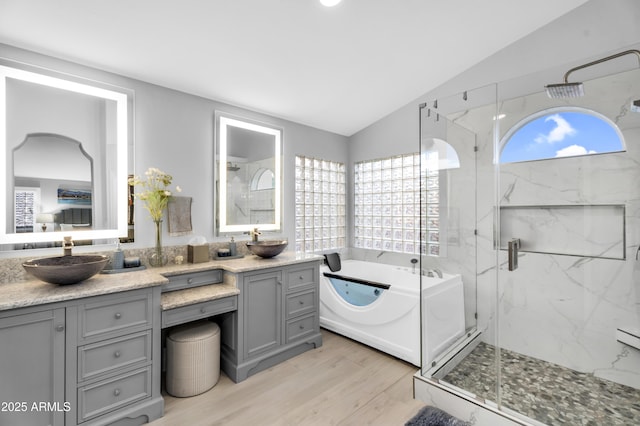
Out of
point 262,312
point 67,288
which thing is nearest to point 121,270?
point 67,288

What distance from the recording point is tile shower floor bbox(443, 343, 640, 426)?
1.81 metres

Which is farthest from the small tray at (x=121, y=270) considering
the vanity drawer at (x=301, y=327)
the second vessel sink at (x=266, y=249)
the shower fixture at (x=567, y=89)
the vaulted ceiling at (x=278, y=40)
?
the shower fixture at (x=567, y=89)

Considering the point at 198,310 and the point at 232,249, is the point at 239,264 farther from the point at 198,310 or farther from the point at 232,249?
the point at 198,310

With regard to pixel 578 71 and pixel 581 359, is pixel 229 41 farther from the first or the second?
pixel 581 359

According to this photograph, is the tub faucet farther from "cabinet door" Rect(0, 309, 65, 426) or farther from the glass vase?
"cabinet door" Rect(0, 309, 65, 426)

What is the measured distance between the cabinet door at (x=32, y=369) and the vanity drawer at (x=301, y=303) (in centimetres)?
157

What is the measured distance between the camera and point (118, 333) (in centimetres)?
176

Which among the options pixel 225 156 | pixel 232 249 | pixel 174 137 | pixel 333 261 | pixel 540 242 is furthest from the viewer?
pixel 333 261

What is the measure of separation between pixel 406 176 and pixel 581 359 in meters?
2.35

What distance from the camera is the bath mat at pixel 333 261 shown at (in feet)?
12.5

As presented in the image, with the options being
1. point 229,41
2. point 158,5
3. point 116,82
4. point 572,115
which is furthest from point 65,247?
point 572,115

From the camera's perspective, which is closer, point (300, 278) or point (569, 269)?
point (569, 269)

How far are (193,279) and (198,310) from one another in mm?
321

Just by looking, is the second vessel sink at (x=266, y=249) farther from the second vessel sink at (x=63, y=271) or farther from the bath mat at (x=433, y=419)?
the bath mat at (x=433, y=419)
